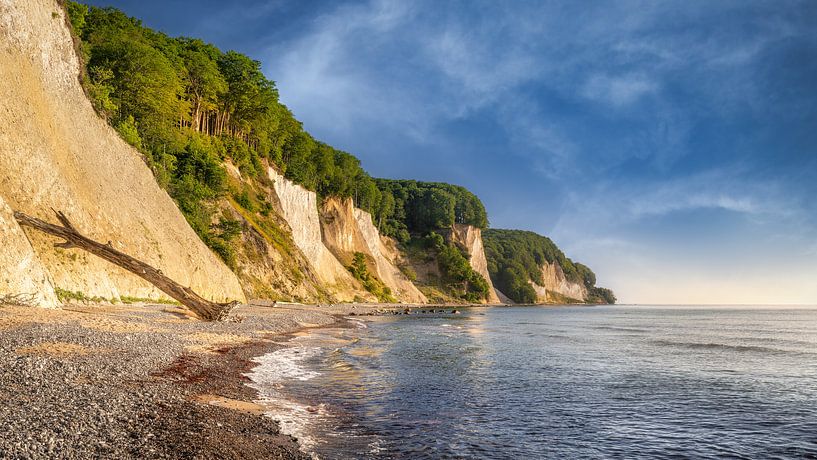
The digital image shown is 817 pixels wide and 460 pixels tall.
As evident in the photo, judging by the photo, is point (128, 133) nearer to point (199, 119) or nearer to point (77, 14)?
point (77, 14)

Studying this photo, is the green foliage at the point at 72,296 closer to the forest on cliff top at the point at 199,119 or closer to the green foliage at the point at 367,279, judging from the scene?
the forest on cliff top at the point at 199,119

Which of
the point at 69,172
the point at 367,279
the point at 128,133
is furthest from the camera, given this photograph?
the point at 367,279

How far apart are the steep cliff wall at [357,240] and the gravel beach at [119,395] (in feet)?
232

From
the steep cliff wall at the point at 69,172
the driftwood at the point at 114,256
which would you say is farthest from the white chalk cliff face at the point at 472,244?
the driftwood at the point at 114,256

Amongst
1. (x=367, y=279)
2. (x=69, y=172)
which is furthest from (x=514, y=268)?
→ (x=69, y=172)

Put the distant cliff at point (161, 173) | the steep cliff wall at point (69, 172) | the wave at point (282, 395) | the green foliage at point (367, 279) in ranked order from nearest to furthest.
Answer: the wave at point (282, 395) → the steep cliff wall at point (69, 172) → the distant cliff at point (161, 173) → the green foliage at point (367, 279)

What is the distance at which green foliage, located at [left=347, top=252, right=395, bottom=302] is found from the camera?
85.6 meters

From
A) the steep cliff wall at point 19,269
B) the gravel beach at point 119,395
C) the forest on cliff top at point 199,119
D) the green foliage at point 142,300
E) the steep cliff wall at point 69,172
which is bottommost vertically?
the gravel beach at point 119,395

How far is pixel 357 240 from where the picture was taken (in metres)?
94.0

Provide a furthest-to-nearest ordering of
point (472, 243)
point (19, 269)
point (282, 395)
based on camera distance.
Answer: point (472, 243), point (19, 269), point (282, 395)

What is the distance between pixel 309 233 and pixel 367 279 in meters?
19.2

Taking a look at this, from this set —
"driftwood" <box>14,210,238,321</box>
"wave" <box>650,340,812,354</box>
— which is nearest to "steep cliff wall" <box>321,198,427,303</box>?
"wave" <box>650,340,812,354</box>

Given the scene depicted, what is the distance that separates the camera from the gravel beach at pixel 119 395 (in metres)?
6.20

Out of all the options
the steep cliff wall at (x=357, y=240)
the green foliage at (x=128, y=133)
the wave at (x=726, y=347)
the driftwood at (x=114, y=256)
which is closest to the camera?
the driftwood at (x=114, y=256)
